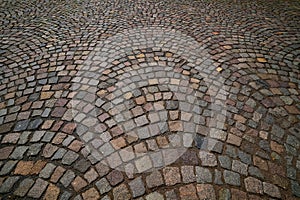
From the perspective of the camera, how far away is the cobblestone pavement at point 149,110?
229 centimetres

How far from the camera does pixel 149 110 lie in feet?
10.1

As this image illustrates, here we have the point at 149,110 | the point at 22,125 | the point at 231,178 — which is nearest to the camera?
the point at 231,178

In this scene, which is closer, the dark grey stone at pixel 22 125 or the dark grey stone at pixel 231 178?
the dark grey stone at pixel 231 178

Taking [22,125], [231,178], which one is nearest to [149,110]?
[231,178]

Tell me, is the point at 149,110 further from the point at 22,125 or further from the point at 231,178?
the point at 22,125

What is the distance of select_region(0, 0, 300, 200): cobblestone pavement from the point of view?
2293 mm

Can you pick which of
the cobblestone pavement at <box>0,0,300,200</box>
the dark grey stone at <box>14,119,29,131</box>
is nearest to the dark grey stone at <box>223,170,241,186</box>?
the cobblestone pavement at <box>0,0,300,200</box>

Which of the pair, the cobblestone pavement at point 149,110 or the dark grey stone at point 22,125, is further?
the dark grey stone at point 22,125

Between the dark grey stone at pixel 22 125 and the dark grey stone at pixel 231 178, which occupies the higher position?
the dark grey stone at pixel 22 125

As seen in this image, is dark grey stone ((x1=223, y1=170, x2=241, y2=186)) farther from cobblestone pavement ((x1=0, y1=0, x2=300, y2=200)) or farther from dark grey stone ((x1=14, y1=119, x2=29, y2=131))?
dark grey stone ((x1=14, y1=119, x2=29, y2=131))

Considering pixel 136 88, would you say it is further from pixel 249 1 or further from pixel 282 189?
pixel 249 1

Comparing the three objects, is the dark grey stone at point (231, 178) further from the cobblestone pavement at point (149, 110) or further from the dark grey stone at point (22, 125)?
the dark grey stone at point (22, 125)

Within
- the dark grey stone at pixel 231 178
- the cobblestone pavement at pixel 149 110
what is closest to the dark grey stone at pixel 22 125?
the cobblestone pavement at pixel 149 110

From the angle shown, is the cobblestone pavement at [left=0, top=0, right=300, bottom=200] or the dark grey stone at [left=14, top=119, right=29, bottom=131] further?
the dark grey stone at [left=14, top=119, right=29, bottom=131]
